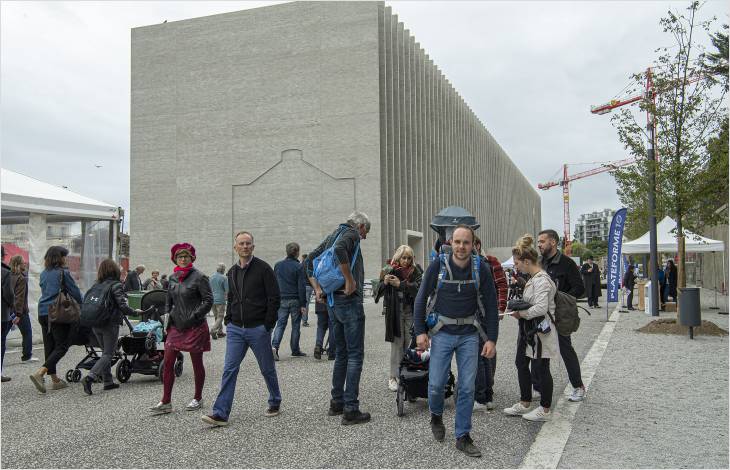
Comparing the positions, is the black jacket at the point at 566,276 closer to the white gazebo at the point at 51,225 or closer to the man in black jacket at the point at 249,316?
the man in black jacket at the point at 249,316

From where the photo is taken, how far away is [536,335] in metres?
5.91

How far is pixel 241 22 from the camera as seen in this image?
41.0 metres

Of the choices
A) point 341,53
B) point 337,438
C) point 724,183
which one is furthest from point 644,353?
point 341,53

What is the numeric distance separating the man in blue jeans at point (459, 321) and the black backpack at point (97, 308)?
4.56 meters

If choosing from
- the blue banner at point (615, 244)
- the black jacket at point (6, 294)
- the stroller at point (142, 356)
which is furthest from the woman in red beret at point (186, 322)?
the blue banner at point (615, 244)

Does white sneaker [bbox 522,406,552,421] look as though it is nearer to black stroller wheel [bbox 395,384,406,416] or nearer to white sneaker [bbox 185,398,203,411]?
black stroller wheel [bbox 395,384,406,416]

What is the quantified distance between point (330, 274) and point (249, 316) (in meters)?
0.89

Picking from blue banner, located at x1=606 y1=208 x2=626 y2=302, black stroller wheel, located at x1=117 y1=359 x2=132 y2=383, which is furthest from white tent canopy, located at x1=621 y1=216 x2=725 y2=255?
black stroller wheel, located at x1=117 y1=359 x2=132 y2=383

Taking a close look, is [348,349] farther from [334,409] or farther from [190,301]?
[190,301]

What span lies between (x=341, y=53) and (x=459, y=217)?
32.5 metres

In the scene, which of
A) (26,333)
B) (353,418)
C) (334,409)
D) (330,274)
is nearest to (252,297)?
(330,274)

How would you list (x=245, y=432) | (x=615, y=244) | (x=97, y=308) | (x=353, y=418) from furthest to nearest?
(x=615, y=244)
(x=97, y=308)
(x=353, y=418)
(x=245, y=432)

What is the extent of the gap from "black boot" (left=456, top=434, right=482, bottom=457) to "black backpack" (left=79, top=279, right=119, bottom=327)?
5.02m

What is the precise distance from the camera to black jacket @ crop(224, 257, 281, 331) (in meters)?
6.02
